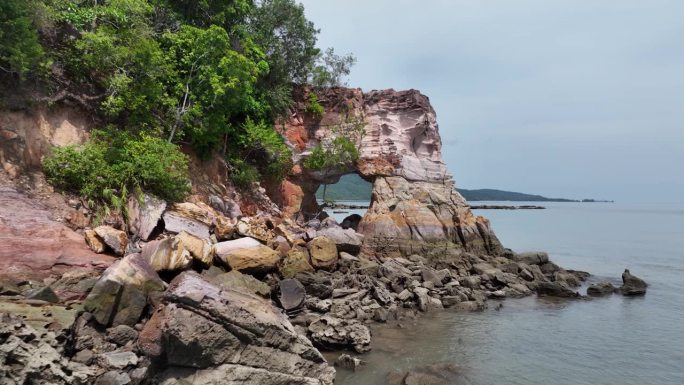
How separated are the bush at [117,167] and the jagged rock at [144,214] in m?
0.55

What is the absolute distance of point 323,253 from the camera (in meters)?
18.3

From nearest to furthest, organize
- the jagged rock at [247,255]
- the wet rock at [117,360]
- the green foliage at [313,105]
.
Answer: the wet rock at [117,360], the jagged rock at [247,255], the green foliage at [313,105]

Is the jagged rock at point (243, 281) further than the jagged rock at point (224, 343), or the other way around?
the jagged rock at point (243, 281)

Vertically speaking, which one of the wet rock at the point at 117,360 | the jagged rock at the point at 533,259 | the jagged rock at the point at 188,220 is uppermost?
the jagged rock at the point at 188,220

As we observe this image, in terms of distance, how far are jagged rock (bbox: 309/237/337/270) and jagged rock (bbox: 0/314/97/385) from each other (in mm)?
10694

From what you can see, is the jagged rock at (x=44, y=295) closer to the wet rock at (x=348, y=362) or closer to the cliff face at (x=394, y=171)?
the wet rock at (x=348, y=362)

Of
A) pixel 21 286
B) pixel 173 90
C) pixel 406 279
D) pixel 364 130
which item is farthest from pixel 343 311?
pixel 364 130

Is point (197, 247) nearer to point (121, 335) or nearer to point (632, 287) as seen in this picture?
point (121, 335)

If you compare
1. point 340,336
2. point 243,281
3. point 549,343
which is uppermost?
point 243,281

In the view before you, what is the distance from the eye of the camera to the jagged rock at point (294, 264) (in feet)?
51.9

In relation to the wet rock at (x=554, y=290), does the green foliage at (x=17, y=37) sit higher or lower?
higher

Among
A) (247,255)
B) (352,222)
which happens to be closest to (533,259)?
(352,222)

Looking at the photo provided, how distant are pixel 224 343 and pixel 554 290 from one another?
17726mm

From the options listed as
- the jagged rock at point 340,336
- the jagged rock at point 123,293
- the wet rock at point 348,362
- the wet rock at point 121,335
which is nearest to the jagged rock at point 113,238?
the jagged rock at point 123,293
